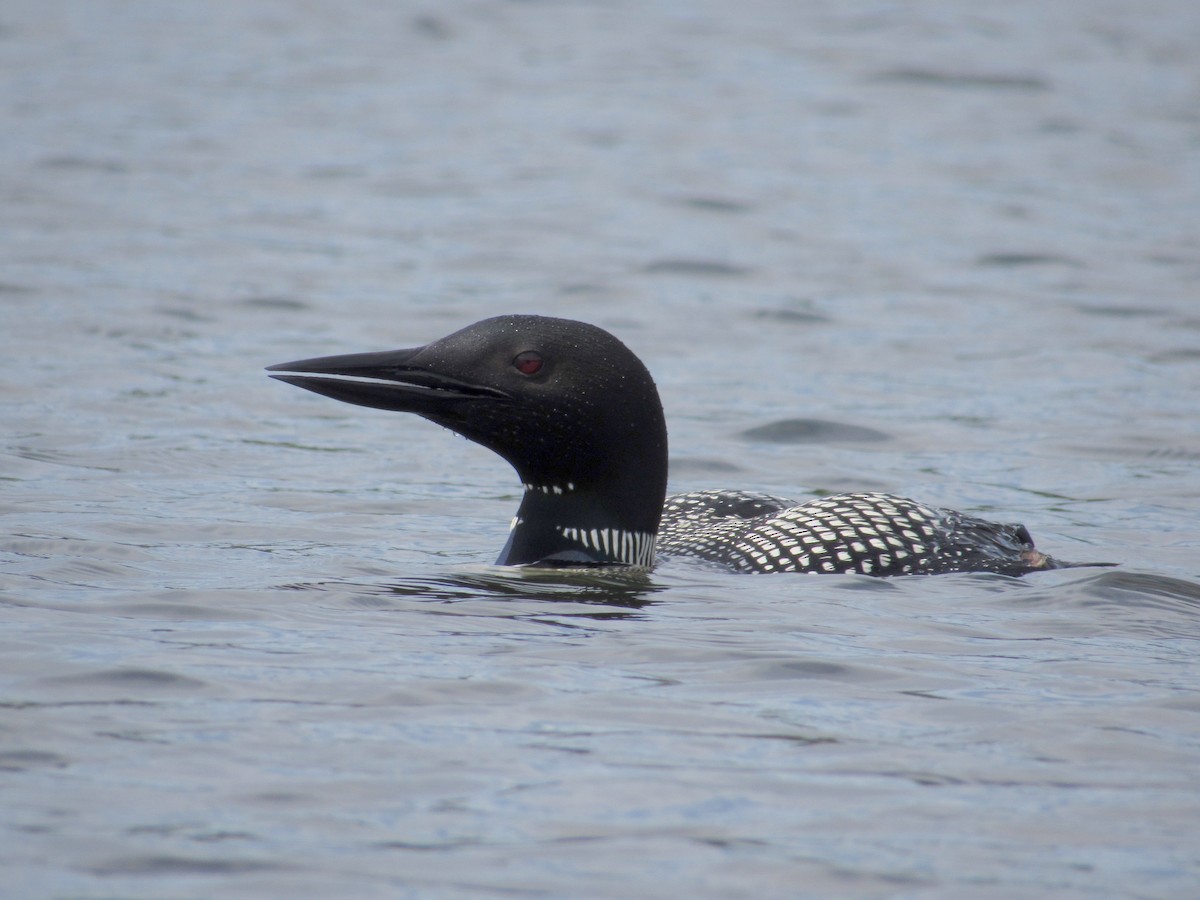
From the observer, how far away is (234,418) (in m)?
7.51

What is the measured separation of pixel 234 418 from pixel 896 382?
3.12 m

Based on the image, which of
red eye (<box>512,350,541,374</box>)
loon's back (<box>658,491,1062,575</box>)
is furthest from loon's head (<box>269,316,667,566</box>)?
loon's back (<box>658,491,1062,575</box>)

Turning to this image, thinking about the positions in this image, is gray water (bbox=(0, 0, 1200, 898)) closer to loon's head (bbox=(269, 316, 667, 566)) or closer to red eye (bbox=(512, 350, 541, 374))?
loon's head (bbox=(269, 316, 667, 566))

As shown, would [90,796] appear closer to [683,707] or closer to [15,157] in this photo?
[683,707]

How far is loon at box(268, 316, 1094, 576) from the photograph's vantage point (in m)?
4.91

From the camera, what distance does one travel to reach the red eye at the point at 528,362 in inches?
193

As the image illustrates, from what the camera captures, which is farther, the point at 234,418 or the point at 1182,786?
the point at 234,418

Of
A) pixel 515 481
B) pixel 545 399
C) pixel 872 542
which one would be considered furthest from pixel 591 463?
pixel 515 481

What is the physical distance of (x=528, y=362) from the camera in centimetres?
491

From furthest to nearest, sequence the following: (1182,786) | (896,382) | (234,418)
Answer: (896,382) → (234,418) → (1182,786)

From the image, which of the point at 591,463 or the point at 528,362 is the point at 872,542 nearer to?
the point at 591,463

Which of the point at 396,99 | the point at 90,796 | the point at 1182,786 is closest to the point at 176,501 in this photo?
the point at 90,796

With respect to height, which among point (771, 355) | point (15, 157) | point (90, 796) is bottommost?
point (90, 796)

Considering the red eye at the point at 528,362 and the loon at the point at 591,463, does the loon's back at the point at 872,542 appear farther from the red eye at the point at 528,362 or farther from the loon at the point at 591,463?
the red eye at the point at 528,362
